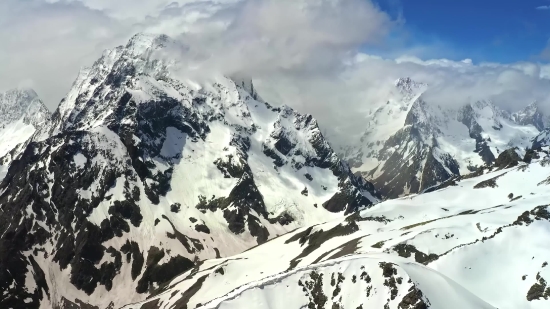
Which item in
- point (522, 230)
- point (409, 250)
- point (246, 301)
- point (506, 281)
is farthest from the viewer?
point (409, 250)

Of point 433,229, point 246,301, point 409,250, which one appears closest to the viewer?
point 246,301

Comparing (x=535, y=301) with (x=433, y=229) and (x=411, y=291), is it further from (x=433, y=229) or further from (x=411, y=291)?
(x=433, y=229)

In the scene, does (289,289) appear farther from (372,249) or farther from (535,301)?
(372,249)

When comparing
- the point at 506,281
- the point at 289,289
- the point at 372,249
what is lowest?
the point at 372,249

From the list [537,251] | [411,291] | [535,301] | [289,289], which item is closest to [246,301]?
[289,289]

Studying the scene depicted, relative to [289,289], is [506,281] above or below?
below

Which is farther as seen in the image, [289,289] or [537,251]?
[537,251]

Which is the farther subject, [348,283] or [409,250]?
[409,250]

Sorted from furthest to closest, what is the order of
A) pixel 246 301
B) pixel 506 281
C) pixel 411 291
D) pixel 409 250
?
1. pixel 409 250
2. pixel 506 281
3. pixel 246 301
4. pixel 411 291

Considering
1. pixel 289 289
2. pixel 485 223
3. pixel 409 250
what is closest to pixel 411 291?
pixel 289 289
